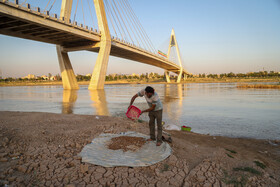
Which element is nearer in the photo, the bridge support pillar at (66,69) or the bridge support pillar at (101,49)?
the bridge support pillar at (101,49)

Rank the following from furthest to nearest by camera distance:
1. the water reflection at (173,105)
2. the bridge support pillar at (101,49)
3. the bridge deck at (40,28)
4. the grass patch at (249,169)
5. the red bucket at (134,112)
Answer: the bridge support pillar at (101,49)
the bridge deck at (40,28)
the water reflection at (173,105)
the red bucket at (134,112)
the grass patch at (249,169)

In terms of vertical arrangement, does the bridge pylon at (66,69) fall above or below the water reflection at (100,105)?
above

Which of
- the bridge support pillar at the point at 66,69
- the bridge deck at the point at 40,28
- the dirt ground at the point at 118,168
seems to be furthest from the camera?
the bridge support pillar at the point at 66,69

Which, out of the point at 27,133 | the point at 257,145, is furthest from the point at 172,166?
the point at 27,133

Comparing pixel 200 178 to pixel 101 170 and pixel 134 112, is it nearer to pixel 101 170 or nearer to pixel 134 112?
pixel 101 170

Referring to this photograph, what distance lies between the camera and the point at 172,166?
3.18m

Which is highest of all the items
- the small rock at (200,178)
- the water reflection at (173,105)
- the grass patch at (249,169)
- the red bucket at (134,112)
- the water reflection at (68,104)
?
the red bucket at (134,112)

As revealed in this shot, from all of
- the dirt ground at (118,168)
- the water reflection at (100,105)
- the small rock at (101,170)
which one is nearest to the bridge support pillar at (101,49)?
the water reflection at (100,105)

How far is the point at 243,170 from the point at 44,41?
32875 millimetres

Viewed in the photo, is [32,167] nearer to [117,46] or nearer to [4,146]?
[4,146]

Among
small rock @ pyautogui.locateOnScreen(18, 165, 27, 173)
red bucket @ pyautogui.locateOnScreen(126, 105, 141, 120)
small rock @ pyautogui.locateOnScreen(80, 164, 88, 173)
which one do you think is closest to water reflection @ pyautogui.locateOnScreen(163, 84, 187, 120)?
red bucket @ pyautogui.locateOnScreen(126, 105, 141, 120)

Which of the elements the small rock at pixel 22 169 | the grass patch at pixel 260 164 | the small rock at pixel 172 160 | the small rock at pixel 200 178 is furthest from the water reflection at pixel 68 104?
the grass patch at pixel 260 164

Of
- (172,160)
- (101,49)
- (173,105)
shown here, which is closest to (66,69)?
(101,49)

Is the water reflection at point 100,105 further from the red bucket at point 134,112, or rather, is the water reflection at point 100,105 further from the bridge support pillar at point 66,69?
the bridge support pillar at point 66,69
